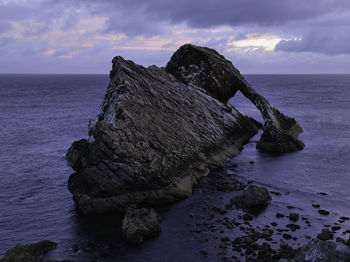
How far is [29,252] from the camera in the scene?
23.9 m

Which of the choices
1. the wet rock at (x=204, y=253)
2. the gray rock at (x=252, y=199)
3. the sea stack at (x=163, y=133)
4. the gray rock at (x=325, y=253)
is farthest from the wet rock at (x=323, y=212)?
the gray rock at (x=325, y=253)

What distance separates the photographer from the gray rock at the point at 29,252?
22391 mm

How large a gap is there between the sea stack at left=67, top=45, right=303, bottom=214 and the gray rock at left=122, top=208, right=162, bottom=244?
Answer: 4.25 m

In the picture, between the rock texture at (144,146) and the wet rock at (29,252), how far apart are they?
20.9 ft

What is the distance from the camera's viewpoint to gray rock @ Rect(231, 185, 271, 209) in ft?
103

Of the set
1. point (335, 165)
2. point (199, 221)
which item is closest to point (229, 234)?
point (199, 221)

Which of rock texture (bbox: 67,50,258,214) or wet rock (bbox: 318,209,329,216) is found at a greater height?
rock texture (bbox: 67,50,258,214)

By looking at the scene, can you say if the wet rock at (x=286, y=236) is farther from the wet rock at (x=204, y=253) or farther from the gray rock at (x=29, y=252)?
the gray rock at (x=29, y=252)

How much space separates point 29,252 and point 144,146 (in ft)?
46.7

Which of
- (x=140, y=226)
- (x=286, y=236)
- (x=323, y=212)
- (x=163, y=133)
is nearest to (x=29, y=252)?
(x=140, y=226)

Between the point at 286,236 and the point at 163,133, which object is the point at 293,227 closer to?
the point at 286,236

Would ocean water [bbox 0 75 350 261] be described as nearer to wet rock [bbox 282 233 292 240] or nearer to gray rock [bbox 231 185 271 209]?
wet rock [bbox 282 233 292 240]

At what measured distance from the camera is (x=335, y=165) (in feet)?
143

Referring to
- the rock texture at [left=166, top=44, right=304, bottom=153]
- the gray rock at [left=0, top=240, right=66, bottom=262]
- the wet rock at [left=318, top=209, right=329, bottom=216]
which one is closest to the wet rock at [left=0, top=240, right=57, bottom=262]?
the gray rock at [left=0, top=240, right=66, bottom=262]
